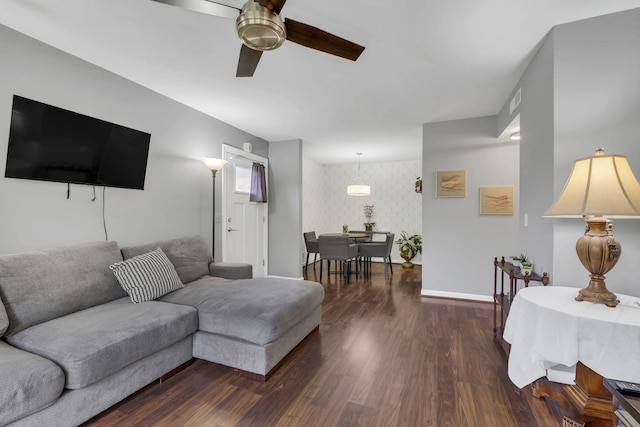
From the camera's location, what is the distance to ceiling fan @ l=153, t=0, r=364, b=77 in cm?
136

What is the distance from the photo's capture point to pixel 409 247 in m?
6.39

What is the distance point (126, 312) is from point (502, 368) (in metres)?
2.86

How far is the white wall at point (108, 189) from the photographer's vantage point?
6.78 feet

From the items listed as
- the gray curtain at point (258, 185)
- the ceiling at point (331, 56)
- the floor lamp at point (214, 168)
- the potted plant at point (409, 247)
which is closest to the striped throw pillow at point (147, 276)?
the floor lamp at point (214, 168)

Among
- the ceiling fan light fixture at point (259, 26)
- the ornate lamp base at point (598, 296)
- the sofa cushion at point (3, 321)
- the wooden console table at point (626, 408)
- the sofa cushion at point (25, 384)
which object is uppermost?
the ceiling fan light fixture at point (259, 26)

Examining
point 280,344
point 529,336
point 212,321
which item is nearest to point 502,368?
point 529,336

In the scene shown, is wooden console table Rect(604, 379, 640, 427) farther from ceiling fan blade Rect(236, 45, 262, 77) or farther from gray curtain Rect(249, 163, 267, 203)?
gray curtain Rect(249, 163, 267, 203)

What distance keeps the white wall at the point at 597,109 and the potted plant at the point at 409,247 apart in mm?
4529

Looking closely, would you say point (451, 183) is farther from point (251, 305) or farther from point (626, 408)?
point (626, 408)

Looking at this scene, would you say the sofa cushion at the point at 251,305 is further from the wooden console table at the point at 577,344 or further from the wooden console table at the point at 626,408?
the wooden console table at the point at 626,408

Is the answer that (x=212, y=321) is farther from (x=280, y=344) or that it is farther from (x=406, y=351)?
(x=406, y=351)

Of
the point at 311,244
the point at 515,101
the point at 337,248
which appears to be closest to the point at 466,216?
the point at 515,101

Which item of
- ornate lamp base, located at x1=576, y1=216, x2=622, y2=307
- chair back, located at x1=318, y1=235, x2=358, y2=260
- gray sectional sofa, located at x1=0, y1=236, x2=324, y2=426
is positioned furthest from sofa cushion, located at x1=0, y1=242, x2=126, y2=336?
ornate lamp base, located at x1=576, y1=216, x2=622, y2=307

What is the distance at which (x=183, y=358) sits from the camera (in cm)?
216
